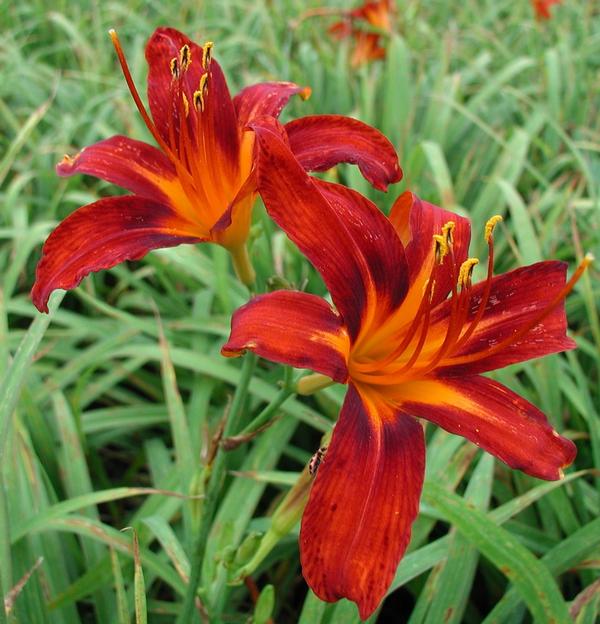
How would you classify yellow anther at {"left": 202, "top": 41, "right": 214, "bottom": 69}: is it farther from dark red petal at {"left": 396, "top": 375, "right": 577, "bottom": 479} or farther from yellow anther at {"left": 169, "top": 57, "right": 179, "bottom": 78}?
dark red petal at {"left": 396, "top": 375, "right": 577, "bottom": 479}

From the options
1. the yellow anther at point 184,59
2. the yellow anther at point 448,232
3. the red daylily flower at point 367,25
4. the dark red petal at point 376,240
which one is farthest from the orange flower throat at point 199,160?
the red daylily flower at point 367,25

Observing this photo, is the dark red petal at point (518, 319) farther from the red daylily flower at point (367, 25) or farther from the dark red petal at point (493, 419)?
the red daylily flower at point (367, 25)

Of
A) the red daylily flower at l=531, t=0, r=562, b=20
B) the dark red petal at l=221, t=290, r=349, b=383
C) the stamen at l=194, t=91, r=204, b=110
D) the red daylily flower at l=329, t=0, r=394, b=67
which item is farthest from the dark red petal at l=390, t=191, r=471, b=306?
the red daylily flower at l=531, t=0, r=562, b=20

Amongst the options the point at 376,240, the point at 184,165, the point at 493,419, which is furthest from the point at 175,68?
the point at 493,419

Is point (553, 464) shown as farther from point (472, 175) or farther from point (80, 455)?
point (472, 175)

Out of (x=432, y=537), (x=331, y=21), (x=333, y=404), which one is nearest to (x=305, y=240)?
(x=333, y=404)

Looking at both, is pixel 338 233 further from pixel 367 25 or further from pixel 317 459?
pixel 367 25
